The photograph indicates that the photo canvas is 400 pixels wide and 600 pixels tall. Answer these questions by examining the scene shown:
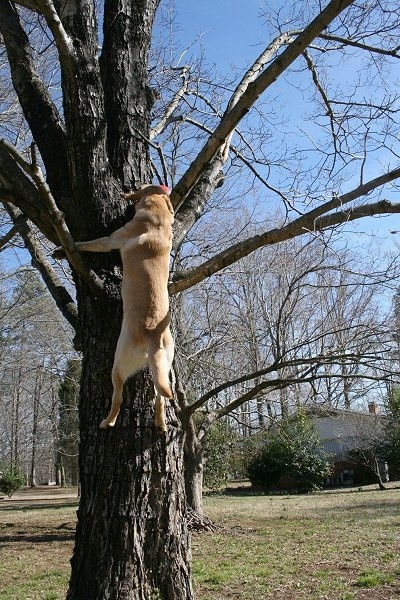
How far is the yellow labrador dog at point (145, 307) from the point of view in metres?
3.25

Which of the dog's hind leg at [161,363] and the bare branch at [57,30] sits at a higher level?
the bare branch at [57,30]

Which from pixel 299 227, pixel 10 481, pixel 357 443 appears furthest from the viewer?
pixel 10 481

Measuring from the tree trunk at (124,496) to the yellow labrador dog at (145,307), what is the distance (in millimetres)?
339

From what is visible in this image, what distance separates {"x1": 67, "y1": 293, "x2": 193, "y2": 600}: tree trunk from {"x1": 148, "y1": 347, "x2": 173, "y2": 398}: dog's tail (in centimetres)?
65

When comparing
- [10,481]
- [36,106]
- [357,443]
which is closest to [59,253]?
[36,106]

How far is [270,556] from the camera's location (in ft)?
29.4

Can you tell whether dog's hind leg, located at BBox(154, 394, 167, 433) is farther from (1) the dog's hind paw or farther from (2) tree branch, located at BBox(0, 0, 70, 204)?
(2) tree branch, located at BBox(0, 0, 70, 204)

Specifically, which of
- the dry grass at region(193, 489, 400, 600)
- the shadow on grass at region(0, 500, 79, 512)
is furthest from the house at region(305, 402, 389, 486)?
the shadow on grass at region(0, 500, 79, 512)

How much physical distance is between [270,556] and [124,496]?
610cm

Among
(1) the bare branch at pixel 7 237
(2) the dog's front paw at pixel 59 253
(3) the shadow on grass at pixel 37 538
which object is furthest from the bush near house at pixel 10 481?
(2) the dog's front paw at pixel 59 253

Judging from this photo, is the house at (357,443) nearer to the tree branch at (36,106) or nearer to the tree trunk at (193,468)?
the tree trunk at (193,468)

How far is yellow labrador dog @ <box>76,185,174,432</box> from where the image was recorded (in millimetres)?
3250

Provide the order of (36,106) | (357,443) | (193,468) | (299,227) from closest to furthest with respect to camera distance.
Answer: (299,227)
(36,106)
(193,468)
(357,443)

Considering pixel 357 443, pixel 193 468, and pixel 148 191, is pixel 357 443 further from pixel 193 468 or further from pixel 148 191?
pixel 148 191
